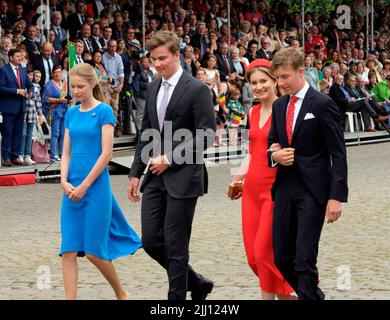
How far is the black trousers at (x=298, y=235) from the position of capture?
639 centimetres

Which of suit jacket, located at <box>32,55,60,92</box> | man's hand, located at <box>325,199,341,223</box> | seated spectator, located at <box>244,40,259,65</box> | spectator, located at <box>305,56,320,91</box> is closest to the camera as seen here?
man's hand, located at <box>325,199,341,223</box>

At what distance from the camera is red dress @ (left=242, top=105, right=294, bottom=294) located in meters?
6.78

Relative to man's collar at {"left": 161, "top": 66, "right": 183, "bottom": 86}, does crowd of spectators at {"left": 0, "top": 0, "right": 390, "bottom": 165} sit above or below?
above

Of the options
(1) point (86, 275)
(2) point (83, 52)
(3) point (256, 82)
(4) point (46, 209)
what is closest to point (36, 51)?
(2) point (83, 52)

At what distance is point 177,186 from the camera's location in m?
6.97

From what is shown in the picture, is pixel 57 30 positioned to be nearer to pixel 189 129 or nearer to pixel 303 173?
pixel 189 129

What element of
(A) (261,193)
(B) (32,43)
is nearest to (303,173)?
(A) (261,193)

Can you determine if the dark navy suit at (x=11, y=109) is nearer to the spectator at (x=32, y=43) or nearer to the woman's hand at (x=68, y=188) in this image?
the spectator at (x=32, y=43)

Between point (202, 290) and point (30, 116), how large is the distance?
1130cm

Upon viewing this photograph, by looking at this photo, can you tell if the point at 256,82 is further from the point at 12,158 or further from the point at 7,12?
the point at 7,12

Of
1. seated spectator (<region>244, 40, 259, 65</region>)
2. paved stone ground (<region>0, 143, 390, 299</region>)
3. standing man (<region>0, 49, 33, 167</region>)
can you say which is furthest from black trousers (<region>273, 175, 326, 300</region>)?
seated spectator (<region>244, 40, 259, 65</region>)

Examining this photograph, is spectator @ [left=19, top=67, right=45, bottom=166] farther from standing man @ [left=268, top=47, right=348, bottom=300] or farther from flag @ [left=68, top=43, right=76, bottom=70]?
standing man @ [left=268, top=47, right=348, bottom=300]

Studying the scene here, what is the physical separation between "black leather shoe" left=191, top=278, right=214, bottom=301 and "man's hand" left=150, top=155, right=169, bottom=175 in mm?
864
